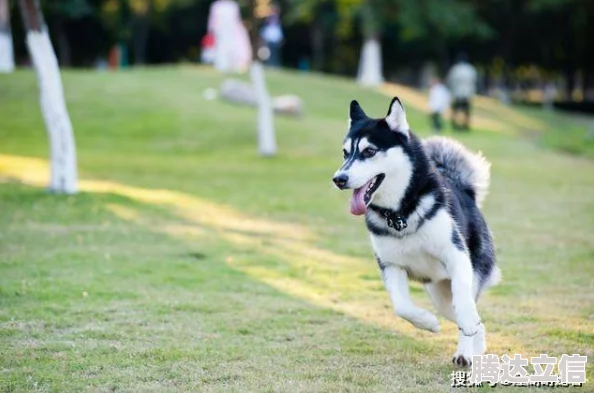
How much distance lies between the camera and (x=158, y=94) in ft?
90.9

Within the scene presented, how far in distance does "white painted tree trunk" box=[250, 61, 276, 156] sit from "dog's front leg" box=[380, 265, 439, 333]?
14745mm

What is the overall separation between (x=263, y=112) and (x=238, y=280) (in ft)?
39.5

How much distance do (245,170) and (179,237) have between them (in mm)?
7621

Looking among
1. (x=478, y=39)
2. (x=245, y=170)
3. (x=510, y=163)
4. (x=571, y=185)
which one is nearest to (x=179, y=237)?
(x=245, y=170)

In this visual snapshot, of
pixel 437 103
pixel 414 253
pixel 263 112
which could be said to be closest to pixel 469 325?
pixel 414 253

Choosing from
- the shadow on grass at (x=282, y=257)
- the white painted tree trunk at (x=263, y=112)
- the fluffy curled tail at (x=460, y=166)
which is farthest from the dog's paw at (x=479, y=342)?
the white painted tree trunk at (x=263, y=112)

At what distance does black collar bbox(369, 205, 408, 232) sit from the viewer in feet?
19.8

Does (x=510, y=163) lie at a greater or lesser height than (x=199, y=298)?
lesser

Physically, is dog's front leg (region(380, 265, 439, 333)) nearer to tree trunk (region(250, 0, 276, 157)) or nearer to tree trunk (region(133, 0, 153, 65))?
tree trunk (region(250, 0, 276, 157))

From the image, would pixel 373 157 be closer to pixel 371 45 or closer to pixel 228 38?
pixel 228 38

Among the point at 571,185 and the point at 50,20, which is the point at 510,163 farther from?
the point at 50,20

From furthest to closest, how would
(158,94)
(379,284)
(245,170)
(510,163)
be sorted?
1. (158,94)
2. (510,163)
3. (245,170)
4. (379,284)

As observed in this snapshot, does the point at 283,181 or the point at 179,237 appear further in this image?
the point at 283,181

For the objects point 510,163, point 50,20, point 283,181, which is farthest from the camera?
point 50,20
